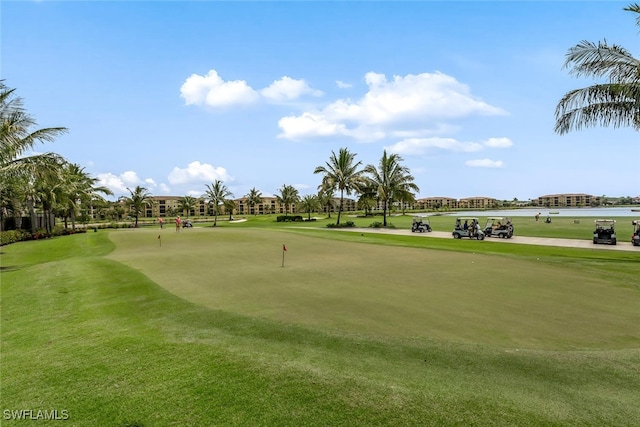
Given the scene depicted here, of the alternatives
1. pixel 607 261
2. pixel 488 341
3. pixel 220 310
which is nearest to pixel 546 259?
pixel 607 261

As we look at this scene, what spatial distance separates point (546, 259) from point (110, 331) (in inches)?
786

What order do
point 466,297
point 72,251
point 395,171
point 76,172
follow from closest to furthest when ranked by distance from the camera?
point 466,297 < point 72,251 < point 395,171 < point 76,172

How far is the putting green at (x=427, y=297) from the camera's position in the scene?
7.84m

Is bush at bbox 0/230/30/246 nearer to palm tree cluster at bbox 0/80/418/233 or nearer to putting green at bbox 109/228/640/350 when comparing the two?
palm tree cluster at bbox 0/80/418/233

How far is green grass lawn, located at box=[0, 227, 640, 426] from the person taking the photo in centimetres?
472

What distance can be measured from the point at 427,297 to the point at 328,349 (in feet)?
16.9

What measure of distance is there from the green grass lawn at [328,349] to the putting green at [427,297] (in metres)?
0.08

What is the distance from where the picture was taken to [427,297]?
10875 mm

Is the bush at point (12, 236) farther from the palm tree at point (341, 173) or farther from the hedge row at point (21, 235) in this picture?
the palm tree at point (341, 173)

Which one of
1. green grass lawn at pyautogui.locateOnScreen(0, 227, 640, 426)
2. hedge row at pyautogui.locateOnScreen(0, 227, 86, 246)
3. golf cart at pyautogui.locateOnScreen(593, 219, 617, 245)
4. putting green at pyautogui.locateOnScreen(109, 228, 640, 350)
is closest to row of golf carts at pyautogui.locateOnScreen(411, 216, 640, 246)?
golf cart at pyautogui.locateOnScreen(593, 219, 617, 245)

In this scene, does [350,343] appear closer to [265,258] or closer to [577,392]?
[577,392]

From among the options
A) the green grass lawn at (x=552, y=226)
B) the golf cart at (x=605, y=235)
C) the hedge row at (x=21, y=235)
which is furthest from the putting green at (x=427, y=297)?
the hedge row at (x=21, y=235)

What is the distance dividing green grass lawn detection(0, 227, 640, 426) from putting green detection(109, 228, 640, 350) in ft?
0.26

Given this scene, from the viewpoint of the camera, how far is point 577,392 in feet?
17.1
